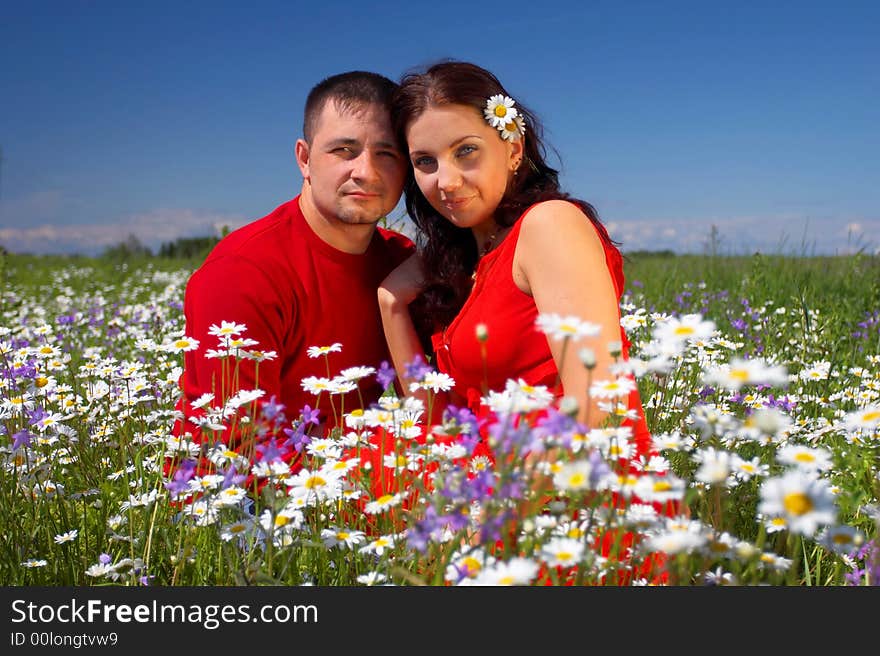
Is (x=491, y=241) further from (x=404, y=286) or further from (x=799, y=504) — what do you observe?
(x=799, y=504)

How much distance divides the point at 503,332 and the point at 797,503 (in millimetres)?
1893

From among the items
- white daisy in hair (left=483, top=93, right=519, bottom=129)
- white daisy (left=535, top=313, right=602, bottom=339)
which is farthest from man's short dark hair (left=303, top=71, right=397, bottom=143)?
white daisy (left=535, top=313, right=602, bottom=339)

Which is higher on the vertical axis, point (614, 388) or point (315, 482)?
point (614, 388)

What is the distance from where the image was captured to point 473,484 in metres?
1.37

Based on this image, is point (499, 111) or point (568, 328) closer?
point (568, 328)

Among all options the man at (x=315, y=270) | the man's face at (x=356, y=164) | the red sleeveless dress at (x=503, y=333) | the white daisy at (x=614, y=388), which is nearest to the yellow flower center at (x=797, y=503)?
the white daisy at (x=614, y=388)

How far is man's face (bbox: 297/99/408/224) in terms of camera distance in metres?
3.58

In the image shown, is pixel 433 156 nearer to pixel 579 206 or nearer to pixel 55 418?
pixel 579 206

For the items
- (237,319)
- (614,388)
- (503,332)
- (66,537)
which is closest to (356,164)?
(237,319)

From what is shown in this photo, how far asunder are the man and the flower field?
0.81 feet

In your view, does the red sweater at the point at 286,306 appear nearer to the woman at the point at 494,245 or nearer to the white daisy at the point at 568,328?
the woman at the point at 494,245

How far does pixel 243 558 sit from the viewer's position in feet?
7.57

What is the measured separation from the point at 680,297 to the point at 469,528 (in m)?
5.68

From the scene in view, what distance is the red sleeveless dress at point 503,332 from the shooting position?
3.01 m
